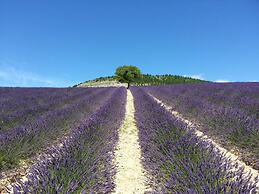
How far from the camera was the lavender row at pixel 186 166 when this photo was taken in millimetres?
1900

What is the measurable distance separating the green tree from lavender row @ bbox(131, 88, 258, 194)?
33.0m

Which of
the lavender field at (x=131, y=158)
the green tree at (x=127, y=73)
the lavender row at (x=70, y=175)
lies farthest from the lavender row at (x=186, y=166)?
the green tree at (x=127, y=73)

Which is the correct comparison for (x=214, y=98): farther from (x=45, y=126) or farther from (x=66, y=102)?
(x=45, y=126)

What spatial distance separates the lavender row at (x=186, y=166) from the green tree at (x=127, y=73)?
33.0 m

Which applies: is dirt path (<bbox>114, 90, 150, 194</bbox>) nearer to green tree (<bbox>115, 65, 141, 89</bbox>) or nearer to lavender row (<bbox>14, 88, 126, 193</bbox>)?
lavender row (<bbox>14, 88, 126, 193</bbox>)

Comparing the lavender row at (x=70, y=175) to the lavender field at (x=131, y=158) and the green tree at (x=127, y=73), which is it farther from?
the green tree at (x=127, y=73)

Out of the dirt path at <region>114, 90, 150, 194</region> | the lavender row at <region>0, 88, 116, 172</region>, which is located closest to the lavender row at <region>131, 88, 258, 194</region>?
the dirt path at <region>114, 90, 150, 194</region>

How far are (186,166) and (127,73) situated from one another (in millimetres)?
35352

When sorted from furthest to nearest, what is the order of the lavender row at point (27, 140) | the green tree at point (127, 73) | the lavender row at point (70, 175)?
the green tree at point (127, 73)
the lavender row at point (27, 140)
the lavender row at point (70, 175)

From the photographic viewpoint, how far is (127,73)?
37.4m

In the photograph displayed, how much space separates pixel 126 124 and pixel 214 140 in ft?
8.88

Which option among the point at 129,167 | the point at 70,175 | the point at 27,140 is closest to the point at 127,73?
the point at 27,140

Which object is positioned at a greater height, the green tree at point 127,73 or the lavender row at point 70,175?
the green tree at point 127,73

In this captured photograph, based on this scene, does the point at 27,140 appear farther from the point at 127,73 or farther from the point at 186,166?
the point at 127,73
